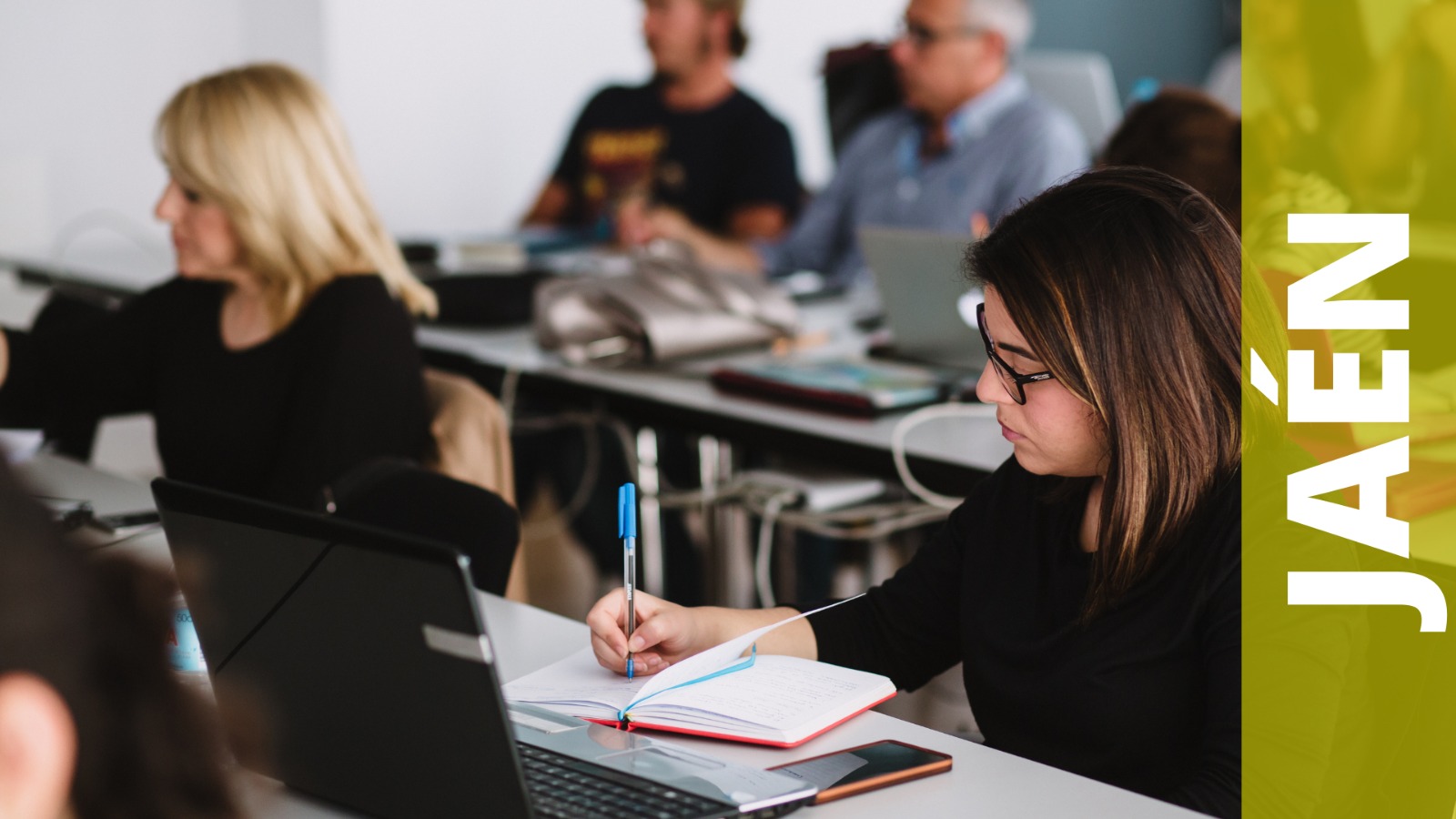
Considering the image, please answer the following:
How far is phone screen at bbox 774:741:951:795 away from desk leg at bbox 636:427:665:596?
1.87 metres

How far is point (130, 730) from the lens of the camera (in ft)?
1.77

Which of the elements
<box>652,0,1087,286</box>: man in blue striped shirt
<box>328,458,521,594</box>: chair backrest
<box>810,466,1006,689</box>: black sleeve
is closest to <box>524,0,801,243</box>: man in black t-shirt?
<box>652,0,1087,286</box>: man in blue striped shirt

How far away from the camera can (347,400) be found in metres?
1.99

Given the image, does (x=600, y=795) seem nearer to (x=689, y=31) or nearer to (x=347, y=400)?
(x=347, y=400)

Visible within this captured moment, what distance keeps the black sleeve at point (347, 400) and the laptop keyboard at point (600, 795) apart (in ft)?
3.32

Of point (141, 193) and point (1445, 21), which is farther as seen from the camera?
point (141, 193)

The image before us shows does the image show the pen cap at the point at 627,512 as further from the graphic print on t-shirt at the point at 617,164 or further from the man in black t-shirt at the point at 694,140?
the graphic print on t-shirt at the point at 617,164

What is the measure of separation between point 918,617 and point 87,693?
1.01 m

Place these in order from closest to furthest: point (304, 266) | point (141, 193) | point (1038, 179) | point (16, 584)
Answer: point (16, 584)
point (304, 266)
point (1038, 179)
point (141, 193)

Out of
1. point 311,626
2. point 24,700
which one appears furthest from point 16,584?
point 311,626

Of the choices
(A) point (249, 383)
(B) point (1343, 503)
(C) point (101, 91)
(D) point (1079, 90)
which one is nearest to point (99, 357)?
(A) point (249, 383)

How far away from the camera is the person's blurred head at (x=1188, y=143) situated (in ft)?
7.78

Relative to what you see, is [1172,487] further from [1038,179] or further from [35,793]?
[1038,179]

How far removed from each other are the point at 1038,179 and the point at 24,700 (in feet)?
9.62
